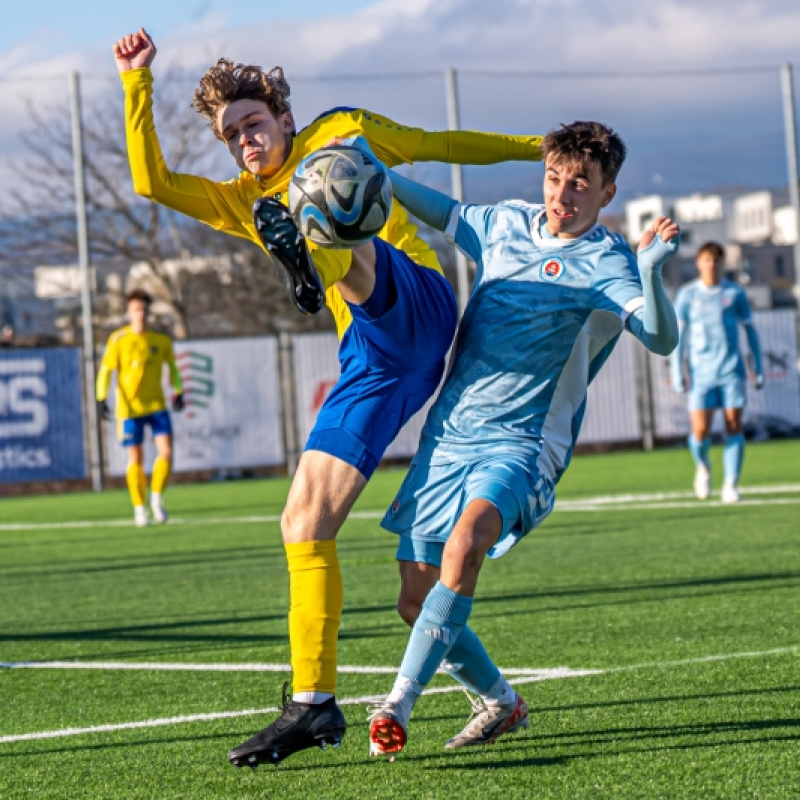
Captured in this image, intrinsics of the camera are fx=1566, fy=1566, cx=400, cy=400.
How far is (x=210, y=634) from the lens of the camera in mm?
7312

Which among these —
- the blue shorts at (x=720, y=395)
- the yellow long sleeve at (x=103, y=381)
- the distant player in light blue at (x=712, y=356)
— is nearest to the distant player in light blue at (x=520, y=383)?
the distant player in light blue at (x=712, y=356)

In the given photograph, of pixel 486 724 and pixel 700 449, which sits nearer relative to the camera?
pixel 486 724

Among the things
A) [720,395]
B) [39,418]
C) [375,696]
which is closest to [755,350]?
[720,395]

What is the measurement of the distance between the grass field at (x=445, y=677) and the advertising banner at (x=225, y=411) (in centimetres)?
917

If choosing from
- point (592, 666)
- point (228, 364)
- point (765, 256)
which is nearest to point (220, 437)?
point (228, 364)

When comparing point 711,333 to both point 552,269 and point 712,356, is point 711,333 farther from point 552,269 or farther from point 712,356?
point 552,269

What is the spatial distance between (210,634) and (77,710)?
193 cm

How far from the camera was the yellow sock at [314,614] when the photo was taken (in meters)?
4.27

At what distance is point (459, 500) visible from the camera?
446cm

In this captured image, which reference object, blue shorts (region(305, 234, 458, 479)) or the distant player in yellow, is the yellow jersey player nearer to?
blue shorts (region(305, 234, 458, 479))

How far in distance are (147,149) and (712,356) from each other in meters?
9.49

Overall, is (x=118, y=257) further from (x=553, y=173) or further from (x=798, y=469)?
(x=553, y=173)

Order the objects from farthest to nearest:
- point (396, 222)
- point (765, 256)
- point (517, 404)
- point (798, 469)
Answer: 1. point (765, 256)
2. point (798, 469)
3. point (396, 222)
4. point (517, 404)

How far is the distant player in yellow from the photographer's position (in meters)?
15.0
